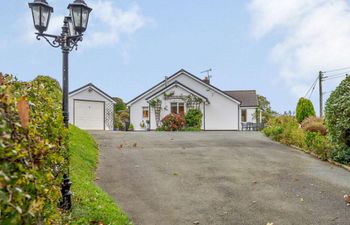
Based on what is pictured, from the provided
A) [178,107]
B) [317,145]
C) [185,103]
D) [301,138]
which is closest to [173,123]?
[178,107]

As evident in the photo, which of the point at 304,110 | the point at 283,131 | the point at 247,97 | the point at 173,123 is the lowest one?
the point at 283,131

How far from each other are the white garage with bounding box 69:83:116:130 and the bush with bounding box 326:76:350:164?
2228 cm

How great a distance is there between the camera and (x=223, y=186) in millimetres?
7332

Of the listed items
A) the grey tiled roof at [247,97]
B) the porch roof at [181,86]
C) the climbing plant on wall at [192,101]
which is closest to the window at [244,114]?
the grey tiled roof at [247,97]

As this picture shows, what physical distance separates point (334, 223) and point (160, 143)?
29.7 feet

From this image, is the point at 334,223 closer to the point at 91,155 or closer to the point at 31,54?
the point at 91,155

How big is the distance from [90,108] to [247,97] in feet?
64.6

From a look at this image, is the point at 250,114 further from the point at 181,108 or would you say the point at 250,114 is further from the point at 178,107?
the point at 178,107

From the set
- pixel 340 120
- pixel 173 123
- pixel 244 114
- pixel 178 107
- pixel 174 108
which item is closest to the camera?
pixel 340 120

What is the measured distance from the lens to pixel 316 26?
17.7 meters

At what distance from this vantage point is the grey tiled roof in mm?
36709

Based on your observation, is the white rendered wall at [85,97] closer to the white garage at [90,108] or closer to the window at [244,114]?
the white garage at [90,108]

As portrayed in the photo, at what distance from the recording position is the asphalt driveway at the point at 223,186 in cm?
564

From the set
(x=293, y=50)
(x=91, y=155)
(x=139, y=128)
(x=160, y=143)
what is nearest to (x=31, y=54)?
(x=91, y=155)
